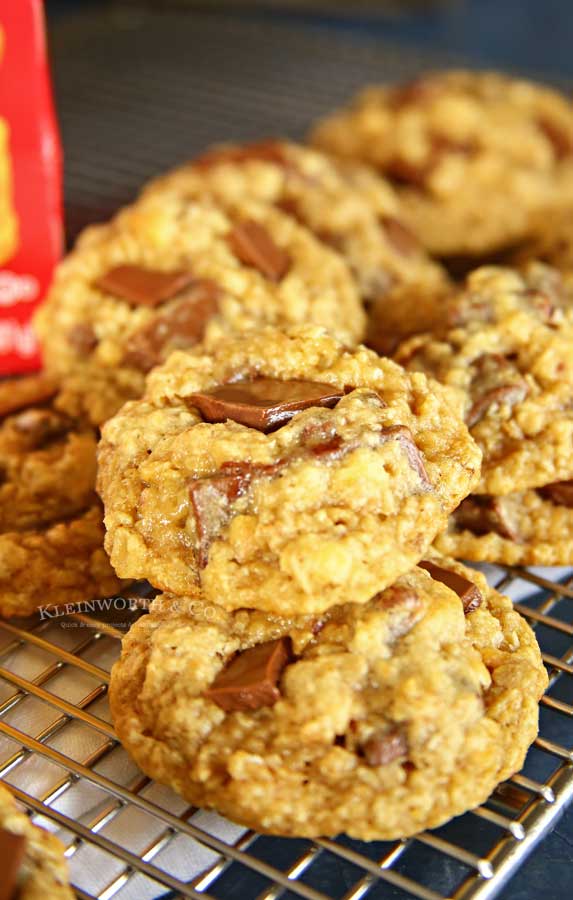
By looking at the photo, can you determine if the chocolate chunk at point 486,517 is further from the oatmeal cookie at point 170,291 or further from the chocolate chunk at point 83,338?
the chocolate chunk at point 83,338

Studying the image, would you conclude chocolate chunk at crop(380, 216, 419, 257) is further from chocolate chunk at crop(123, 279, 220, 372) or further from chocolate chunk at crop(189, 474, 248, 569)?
chocolate chunk at crop(189, 474, 248, 569)

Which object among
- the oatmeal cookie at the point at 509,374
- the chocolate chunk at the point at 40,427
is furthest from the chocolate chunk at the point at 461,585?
the chocolate chunk at the point at 40,427

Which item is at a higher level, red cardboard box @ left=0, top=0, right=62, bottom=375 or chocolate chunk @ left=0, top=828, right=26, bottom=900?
red cardboard box @ left=0, top=0, right=62, bottom=375

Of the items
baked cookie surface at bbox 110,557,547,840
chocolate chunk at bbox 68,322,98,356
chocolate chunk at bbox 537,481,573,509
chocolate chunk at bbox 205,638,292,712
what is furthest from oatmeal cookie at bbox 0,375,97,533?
chocolate chunk at bbox 537,481,573,509

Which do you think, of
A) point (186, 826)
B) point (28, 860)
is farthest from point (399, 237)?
point (28, 860)

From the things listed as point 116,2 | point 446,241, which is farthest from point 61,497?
point 116,2

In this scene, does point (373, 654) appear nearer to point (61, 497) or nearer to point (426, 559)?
point (426, 559)
